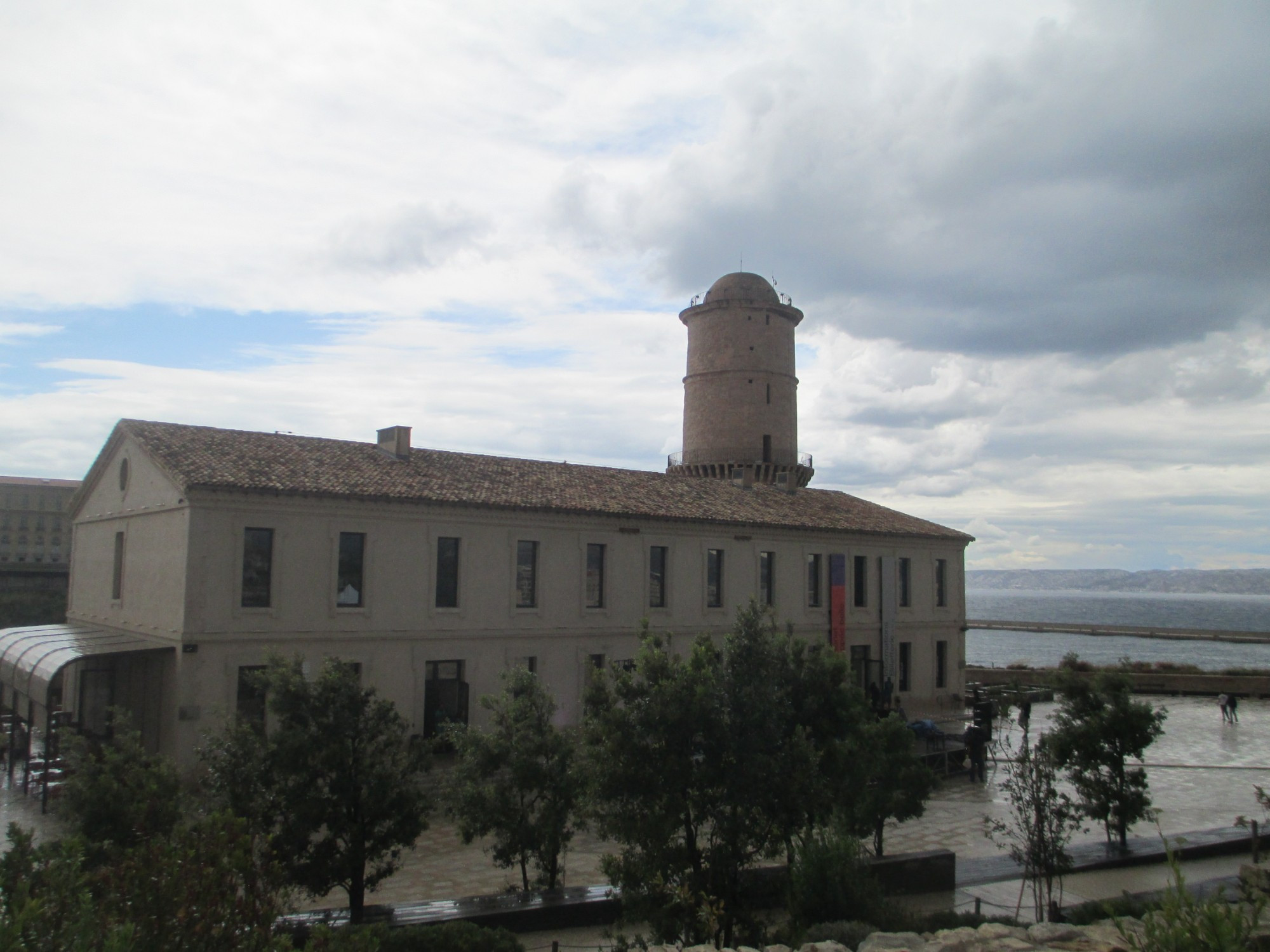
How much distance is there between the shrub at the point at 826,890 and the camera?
12.6m

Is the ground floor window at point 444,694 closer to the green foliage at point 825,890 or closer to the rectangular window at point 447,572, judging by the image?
the rectangular window at point 447,572

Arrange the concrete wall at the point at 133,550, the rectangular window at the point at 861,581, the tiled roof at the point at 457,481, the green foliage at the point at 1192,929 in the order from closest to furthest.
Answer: the green foliage at the point at 1192,929
the concrete wall at the point at 133,550
the tiled roof at the point at 457,481
the rectangular window at the point at 861,581

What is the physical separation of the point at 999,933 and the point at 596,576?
790 inches

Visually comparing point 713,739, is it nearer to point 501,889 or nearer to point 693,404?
point 501,889

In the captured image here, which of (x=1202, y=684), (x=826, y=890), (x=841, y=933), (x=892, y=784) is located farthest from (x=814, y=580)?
(x=1202, y=684)

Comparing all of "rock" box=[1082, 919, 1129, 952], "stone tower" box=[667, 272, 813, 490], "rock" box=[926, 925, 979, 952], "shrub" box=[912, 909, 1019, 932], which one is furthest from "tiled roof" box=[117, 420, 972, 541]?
"rock" box=[1082, 919, 1129, 952]

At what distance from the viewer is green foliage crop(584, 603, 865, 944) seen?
1141cm

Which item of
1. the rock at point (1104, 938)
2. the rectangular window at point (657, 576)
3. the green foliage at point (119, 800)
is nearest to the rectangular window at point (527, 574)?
the rectangular window at point (657, 576)

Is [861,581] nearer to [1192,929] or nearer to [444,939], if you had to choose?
[444,939]

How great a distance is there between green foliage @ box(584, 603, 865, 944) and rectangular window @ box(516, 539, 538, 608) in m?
15.9

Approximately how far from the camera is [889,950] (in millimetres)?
10055

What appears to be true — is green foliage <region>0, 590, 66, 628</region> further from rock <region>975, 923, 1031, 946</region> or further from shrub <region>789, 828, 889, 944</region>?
rock <region>975, 923, 1031, 946</region>

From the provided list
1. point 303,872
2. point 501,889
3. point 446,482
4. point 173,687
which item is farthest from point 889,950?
point 446,482

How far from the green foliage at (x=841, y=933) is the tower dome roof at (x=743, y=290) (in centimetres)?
3854
